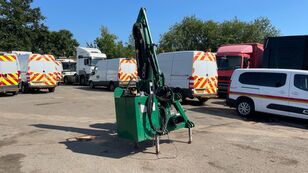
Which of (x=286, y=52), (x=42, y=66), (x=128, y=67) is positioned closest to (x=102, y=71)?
(x=128, y=67)

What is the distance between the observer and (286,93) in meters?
10.0

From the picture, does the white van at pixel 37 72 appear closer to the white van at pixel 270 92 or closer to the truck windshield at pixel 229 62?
the truck windshield at pixel 229 62

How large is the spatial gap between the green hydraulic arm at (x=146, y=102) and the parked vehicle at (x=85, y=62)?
63.4ft

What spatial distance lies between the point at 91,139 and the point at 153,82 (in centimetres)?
206

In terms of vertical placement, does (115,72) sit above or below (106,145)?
above

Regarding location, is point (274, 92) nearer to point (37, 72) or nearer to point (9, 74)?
point (9, 74)

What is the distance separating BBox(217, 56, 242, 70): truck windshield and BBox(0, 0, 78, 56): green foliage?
3317 centimetres

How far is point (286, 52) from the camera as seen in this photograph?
13953mm

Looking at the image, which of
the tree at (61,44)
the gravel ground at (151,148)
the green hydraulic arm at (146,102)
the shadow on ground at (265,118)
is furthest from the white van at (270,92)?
the tree at (61,44)

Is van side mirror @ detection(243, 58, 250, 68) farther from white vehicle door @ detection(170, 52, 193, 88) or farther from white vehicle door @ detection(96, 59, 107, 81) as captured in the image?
white vehicle door @ detection(96, 59, 107, 81)

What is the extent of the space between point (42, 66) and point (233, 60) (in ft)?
39.3

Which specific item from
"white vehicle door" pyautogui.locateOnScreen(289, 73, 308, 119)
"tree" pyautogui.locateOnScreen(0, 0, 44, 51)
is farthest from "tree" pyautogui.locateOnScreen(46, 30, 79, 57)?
"white vehicle door" pyautogui.locateOnScreen(289, 73, 308, 119)

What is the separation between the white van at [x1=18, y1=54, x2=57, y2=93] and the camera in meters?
19.2

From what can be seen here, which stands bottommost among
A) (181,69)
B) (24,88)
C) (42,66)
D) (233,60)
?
(24,88)
